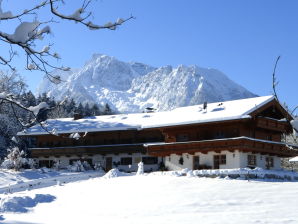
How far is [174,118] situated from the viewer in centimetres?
4216

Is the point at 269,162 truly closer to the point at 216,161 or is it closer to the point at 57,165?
the point at 216,161

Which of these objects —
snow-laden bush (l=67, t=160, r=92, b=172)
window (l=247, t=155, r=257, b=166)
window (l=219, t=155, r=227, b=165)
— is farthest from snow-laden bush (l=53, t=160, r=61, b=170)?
window (l=247, t=155, r=257, b=166)

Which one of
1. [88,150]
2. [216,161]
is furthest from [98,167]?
[216,161]

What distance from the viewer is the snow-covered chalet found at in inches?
1446

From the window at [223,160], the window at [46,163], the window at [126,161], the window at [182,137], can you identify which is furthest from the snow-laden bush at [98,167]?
the window at [223,160]

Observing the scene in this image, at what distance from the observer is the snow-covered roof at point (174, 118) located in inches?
1492

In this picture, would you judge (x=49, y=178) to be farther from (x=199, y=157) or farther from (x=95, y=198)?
(x=95, y=198)

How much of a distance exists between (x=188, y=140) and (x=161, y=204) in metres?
19.6

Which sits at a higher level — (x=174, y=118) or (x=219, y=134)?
(x=174, y=118)

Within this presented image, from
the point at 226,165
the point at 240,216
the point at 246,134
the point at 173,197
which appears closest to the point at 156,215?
the point at 240,216

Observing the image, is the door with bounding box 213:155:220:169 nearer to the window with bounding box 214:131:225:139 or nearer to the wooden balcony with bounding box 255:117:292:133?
the window with bounding box 214:131:225:139

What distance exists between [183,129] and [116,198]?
1753 centimetres

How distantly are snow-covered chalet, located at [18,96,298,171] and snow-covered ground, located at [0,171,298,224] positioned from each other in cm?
770

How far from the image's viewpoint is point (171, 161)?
133 feet
